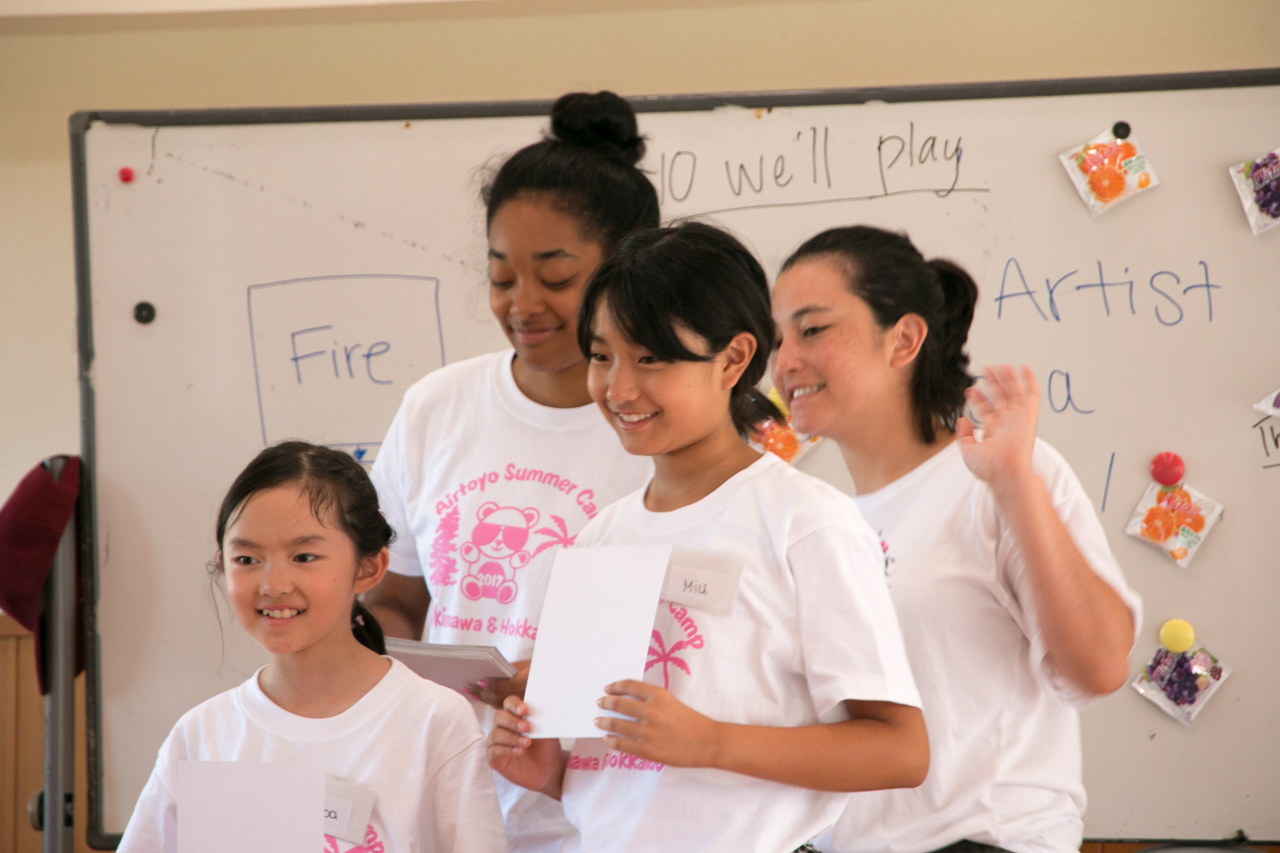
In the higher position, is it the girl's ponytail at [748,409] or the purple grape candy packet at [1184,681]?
the girl's ponytail at [748,409]

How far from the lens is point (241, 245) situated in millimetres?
2355

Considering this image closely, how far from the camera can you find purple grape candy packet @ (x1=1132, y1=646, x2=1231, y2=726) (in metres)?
2.15

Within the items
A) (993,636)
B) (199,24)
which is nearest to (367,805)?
(993,636)

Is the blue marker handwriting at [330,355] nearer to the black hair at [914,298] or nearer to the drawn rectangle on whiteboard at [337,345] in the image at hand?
the drawn rectangle on whiteboard at [337,345]

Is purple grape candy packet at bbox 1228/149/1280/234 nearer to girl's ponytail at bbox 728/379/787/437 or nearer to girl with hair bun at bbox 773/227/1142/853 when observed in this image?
girl with hair bun at bbox 773/227/1142/853

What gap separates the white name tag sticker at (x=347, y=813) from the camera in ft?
3.61

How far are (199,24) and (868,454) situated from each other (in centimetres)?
223

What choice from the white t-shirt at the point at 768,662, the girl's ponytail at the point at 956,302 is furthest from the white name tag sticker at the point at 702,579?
the girl's ponytail at the point at 956,302

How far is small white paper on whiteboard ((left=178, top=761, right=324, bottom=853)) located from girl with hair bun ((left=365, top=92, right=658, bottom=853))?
0.89ft

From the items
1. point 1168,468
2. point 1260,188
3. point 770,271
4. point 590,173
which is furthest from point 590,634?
point 1260,188

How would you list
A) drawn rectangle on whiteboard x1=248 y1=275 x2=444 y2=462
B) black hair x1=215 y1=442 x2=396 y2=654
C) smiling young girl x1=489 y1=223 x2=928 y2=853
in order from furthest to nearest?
1. drawn rectangle on whiteboard x1=248 y1=275 x2=444 y2=462
2. black hair x1=215 y1=442 x2=396 y2=654
3. smiling young girl x1=489 y1=223 x2=928 y2=853

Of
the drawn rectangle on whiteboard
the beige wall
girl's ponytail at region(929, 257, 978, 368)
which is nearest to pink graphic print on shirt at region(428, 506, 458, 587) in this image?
girl's ponytail at region(929, 257, 978, 368)

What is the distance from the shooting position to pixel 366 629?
131 cm

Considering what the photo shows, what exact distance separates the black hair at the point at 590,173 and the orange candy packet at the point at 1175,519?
1377 millimetres
